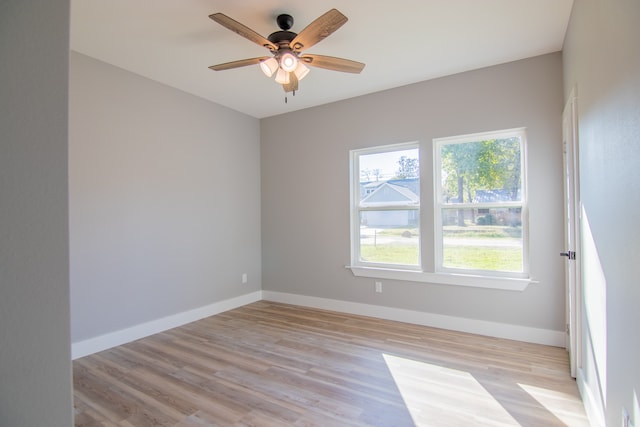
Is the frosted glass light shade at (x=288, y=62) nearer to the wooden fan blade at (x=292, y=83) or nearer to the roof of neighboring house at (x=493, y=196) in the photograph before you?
the wooden fan blade at (x=292, y=83)

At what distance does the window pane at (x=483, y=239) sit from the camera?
337cm

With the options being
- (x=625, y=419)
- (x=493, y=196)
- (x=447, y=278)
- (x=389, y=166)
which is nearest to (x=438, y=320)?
(x=447, y=278)

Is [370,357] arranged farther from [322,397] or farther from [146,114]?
[146,114]

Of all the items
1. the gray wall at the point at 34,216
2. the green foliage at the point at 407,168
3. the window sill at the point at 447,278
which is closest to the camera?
the gray wall at the point at 34,216

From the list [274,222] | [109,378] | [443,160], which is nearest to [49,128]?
[109,378]

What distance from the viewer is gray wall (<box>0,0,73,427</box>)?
1.96 feet

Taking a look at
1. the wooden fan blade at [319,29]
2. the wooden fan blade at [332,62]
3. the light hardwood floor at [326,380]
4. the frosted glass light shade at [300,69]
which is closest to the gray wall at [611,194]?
the light hardwood floor at [326,380]

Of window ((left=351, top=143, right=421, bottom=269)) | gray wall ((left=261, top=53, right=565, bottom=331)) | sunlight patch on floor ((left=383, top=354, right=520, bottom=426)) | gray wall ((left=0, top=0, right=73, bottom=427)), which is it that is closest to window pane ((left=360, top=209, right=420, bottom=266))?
window ((left=351, top=143, right=421, bottom=269))

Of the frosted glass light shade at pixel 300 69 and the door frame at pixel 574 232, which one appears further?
the frosted glass light shade at pixel 300 69

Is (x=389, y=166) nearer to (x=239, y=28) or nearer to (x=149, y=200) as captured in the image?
(x=239, y=28)

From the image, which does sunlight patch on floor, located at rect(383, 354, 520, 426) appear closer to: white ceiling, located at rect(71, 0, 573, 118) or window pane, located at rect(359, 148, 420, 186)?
window pane, located at rect(359, 148, 420, 186)

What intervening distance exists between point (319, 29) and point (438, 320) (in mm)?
3079

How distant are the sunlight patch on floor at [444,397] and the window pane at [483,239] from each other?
1285 mm

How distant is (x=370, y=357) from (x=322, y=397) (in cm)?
76
